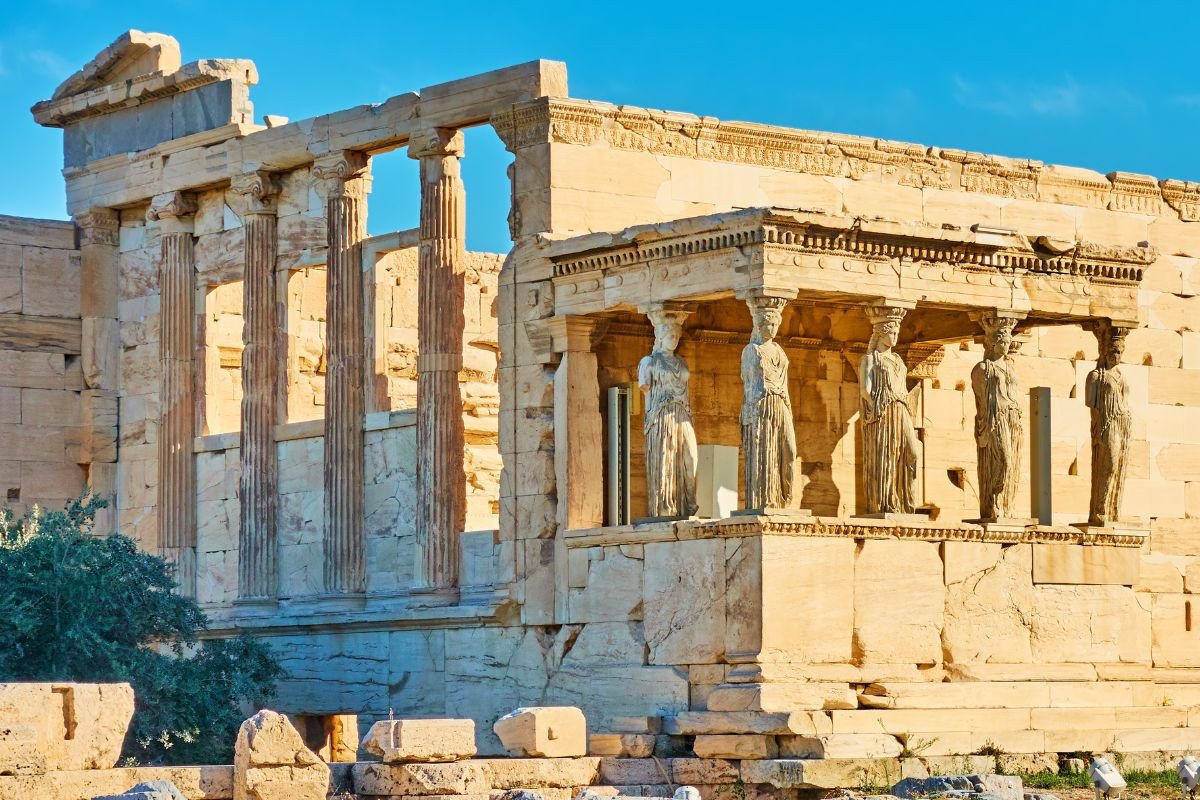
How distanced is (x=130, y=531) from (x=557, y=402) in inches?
262

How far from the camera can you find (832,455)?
23234 millimetres

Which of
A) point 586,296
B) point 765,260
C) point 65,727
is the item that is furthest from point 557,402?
point 65,727

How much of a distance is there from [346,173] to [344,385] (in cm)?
184

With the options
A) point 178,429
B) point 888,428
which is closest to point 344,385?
point 178,429

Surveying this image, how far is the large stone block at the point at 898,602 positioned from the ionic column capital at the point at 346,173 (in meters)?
6.24

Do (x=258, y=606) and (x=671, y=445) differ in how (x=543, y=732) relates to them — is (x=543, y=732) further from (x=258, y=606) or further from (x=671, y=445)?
(x=258, y=606)

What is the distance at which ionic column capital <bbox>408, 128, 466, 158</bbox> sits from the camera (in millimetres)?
22938

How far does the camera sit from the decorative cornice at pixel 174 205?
25891mm

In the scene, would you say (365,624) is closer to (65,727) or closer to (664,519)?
(664,519)

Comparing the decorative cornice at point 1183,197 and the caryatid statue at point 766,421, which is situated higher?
the decorative cornice at point 1183,197

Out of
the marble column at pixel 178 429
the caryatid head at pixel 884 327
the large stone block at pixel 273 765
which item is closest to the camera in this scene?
the large stone block at pixel 273 765

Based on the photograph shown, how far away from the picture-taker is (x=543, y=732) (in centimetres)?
1919

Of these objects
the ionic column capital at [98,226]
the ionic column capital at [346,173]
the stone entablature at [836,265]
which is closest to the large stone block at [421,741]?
the stone entablature at [836,265]

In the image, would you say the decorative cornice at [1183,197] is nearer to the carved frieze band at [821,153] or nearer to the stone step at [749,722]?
the carved frieze band at [821,153]
